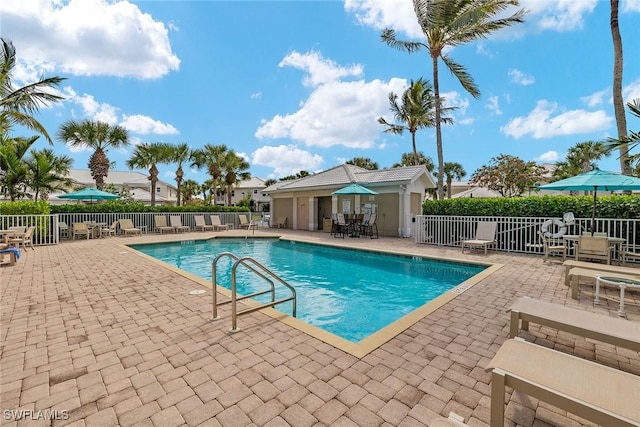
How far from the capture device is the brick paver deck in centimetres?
223

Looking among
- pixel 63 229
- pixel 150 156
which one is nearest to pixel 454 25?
pixel 63 229

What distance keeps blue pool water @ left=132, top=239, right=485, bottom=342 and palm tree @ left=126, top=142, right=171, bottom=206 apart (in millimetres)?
11917

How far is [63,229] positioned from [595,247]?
20.9 metres

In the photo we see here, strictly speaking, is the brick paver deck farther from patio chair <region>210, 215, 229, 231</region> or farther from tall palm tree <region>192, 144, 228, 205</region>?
tall palm tree <region>192, 144, 228, 205</region>

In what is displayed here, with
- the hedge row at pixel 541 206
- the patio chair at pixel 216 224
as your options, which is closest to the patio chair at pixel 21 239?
the patio chair at pixel 216 224

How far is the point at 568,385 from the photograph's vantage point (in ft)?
6.12

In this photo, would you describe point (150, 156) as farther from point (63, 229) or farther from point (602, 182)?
point (602, 182)

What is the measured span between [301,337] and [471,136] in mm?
21889

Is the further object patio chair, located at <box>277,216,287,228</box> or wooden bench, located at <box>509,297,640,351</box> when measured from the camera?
patio chair, located at <box>277,216,287,228</box>

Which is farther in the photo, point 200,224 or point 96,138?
point 200,224

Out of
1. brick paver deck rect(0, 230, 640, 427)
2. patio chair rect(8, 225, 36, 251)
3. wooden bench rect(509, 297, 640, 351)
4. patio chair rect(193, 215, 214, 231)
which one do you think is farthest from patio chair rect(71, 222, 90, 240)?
wooden bench rect(509, 297, 640, 351)

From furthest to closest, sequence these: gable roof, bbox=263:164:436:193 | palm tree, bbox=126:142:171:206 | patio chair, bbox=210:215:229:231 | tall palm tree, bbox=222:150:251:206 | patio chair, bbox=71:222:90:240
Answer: tall palm tree, bbox=222:150:251:206 < palm tree, bbox=126:142:171:206 < patio chair, bbox=210:215:229:231 < gable roof, bbox=263:164:436:193 < patio chair, bbox=71:222:90:240

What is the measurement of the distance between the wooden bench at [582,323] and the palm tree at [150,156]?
82.2 feet

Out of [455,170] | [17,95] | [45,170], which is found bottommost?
[45,170]
